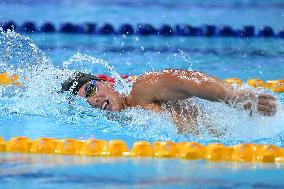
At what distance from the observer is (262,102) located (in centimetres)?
378

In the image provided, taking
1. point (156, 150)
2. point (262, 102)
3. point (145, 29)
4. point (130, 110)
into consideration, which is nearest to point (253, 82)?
point (145, 29)

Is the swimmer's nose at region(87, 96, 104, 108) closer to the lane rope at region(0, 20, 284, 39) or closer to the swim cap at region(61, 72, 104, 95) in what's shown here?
the swim cap at region(61, 72, 104, 95)

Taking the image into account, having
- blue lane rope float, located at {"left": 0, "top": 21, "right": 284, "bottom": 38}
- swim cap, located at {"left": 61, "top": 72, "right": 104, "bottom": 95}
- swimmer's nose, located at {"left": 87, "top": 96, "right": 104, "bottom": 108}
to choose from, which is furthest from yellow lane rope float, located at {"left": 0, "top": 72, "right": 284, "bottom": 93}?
swimmer's nose, located at {"left": 87, "top": 96, "right": 104, "bottom": 108}

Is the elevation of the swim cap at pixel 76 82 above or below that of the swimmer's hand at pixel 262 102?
above

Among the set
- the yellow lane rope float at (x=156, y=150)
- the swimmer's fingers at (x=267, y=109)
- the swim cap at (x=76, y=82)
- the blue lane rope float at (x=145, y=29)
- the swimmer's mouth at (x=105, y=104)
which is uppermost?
the blue lane rope float at (x=145, y=29)

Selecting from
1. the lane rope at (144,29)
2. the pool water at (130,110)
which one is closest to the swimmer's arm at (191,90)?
the pool water at (130,110)

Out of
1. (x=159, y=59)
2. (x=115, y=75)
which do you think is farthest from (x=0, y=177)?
(x=159, y=59)

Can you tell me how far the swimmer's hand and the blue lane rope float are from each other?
413 cm

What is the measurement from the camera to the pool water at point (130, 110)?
317 centimetres

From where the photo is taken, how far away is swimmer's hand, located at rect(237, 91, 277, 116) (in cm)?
377

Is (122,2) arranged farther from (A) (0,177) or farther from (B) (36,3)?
(A) (0,177)

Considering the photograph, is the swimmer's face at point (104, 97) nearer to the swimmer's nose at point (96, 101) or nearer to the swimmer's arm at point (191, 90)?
the swimmer's nose at point (96, 101)

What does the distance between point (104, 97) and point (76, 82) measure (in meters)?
0.30

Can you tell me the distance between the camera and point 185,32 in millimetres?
8000
